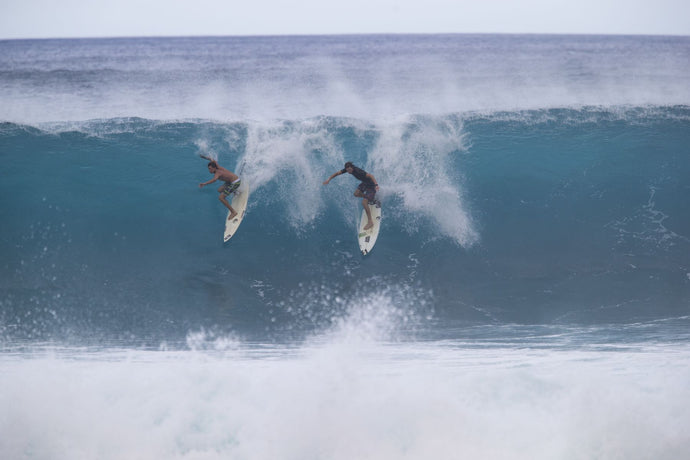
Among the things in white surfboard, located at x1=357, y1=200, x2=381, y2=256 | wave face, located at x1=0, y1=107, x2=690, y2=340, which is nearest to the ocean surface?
wave face, located at x1=0, y1=107, x2=690, y2=340

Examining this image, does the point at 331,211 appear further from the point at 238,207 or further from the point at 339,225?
the point at 238,207

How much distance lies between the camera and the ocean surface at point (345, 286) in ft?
17.6

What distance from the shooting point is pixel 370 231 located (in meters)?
8.27

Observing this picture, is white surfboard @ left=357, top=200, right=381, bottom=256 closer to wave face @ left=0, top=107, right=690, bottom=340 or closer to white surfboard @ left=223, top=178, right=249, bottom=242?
wave face @ left=0, top=107, right=690, bottom=340

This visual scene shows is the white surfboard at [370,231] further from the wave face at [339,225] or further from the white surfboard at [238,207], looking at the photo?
the white surfboard at [238,207]

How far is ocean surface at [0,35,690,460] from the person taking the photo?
212 inches

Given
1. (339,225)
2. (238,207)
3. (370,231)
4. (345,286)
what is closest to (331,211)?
(339,225)

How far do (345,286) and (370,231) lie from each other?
133 cm

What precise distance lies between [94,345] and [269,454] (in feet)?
11.0

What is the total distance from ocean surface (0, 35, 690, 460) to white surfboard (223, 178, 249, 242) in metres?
0.20

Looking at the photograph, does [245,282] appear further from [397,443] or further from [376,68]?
[376,68]

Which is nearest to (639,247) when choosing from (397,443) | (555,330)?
(555,330)

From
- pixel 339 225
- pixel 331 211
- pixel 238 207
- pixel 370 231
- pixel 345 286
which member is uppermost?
pixel 238 207

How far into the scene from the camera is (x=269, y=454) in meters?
5.20
